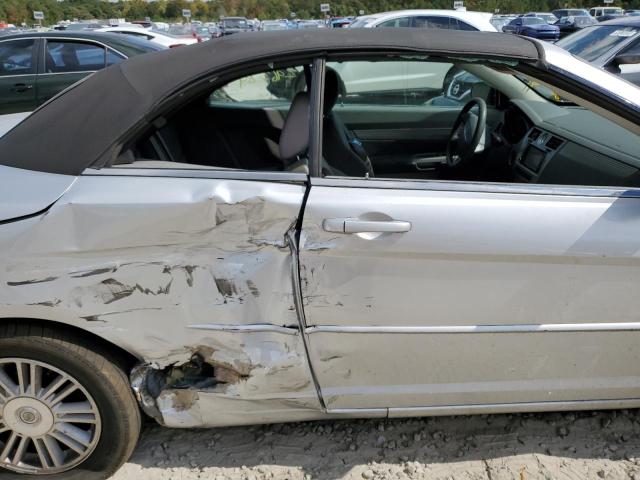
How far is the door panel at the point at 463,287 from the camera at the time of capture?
178cm

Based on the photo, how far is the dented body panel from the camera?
1755mm

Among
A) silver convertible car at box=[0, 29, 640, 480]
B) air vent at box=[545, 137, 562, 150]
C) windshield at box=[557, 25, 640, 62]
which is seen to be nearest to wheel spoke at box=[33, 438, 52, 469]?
silver convertible car at box=[0, 29, 640, 480]

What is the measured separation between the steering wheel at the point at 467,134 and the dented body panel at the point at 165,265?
4.27ft

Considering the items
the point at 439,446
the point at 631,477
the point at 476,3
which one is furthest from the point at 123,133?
the point at 476,3

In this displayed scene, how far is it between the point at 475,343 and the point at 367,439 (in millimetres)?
667

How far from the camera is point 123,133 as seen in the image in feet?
6.02

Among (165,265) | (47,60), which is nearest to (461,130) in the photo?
(165,265)

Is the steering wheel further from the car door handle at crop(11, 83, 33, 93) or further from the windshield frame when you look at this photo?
the car door handle at crop(11, 83, 33, 93)

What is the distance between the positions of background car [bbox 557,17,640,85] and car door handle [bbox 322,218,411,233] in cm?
521

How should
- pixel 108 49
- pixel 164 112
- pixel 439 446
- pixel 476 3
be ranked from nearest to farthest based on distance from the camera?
pixel 164 112, pixel 439 446, pixel 108 49, pixel 476 3

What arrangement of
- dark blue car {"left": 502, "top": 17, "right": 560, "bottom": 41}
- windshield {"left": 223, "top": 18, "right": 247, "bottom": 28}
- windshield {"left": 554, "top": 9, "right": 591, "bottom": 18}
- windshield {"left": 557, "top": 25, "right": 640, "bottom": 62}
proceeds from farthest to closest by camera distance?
windshield {"left": 223, "top": 18, "right": 247, "bottom": 28} → windshield {"left": 554, "top": 9, "right": 591, "bottom": 18} → dark blue car {"left": 502, "top": 17, "right": 560, "bottom": 41} → windshield {"left": 557, "top": 25, "right": 640, "bottom": 62}

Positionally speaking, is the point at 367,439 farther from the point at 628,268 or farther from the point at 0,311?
the point at 0,311

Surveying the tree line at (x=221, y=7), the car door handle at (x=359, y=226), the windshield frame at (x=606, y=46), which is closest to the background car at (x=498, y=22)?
the windshield frame at (x=606, y=46)

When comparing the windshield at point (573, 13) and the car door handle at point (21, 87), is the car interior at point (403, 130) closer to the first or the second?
the car door handle at point (21, 87)
